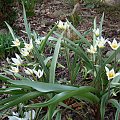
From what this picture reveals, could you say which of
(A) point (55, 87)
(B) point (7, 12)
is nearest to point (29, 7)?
(B) point (7, 12)

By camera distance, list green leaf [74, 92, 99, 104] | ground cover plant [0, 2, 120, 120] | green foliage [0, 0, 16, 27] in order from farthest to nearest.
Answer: green foliage [0, 0, 16, 27], green leaf [74, 92, 99, 104], ground cover plant [0, 2, 120, 120]

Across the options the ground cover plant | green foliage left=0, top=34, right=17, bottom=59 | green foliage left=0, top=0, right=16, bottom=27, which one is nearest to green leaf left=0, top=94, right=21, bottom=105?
the ground cover plant

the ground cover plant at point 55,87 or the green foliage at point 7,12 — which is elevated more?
the green foliage at point 7,12

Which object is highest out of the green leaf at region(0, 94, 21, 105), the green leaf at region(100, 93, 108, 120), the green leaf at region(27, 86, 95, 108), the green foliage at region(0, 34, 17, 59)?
the green foliage at region(0, 34, 17, 59)

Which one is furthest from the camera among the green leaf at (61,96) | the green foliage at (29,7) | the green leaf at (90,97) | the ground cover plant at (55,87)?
the green foliage at (29,7)

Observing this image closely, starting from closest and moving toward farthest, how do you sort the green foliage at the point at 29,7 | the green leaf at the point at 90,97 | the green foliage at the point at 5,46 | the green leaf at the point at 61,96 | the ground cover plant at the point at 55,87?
the green leaf at the point at 61,96, the ground cover plant at the point at 55,87, the green leaf at the point at 90,97, the green foliage at the point at 5,46, the green foliage at the point at 29,7

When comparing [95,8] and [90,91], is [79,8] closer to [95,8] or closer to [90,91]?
[95,8]

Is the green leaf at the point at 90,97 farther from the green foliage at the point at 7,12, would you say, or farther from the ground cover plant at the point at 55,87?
the green foliage at the point at 7,12

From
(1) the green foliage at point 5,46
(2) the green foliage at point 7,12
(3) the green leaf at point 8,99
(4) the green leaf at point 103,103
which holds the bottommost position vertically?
(4) the green leaf at point 103,103

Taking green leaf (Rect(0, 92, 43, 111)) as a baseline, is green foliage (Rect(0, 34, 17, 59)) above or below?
above

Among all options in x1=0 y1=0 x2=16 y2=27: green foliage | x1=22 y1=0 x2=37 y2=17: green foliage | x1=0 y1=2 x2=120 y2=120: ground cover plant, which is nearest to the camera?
x1=0 y1=2 x2=120 y2=120: ground cover plant

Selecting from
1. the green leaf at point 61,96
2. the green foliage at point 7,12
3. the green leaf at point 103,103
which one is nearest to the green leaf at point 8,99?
the green leaf at point 61,96

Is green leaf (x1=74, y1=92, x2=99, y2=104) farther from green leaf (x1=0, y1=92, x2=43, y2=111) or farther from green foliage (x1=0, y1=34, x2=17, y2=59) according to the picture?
green foliage (x1=0, y1=34, x2=17, y2=59)
